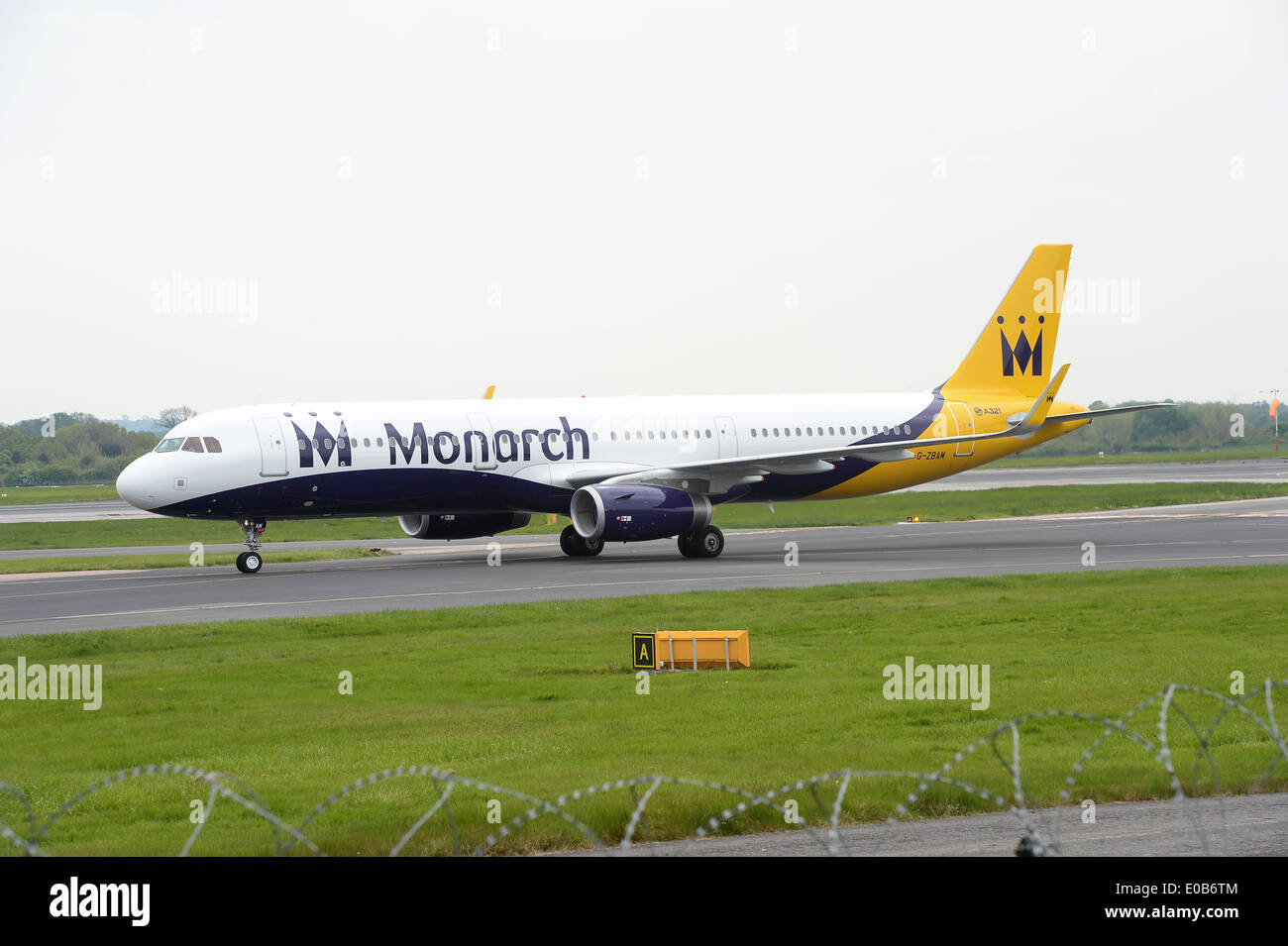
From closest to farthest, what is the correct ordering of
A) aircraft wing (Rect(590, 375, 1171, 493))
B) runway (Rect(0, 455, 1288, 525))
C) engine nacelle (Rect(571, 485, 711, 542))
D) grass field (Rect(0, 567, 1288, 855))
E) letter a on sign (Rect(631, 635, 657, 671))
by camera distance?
grass field (Rect(0, 567, 1288, 855)) → letter a on sign (Rect(631, 635, 657, 671)) → engine nacelle (Rect(571, 485, 711, 542)) → aircraft wing (Rect(590, 375, 1171, 493)) → runway (Rect(0, 455, 1288, 525))

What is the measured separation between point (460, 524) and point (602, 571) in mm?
7554

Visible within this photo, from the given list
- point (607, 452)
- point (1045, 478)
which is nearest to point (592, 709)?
point (607, 452)

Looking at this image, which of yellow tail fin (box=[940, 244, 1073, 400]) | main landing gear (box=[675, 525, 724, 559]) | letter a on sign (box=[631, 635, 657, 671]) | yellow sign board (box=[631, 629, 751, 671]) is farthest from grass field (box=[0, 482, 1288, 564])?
letter a on sign (box=[631, 635, 657, 671])

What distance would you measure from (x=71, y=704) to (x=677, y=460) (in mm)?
26761

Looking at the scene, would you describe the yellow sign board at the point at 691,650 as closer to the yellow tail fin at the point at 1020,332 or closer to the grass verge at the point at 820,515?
the grass verge at the point at 820,515

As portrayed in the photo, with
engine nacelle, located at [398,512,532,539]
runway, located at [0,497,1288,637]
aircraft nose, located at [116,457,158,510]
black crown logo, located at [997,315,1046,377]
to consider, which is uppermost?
black crown logo, located at [997,315,1046,377]

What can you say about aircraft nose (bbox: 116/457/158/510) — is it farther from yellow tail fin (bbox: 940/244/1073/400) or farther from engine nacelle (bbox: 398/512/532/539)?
yellow tail fin (bbox: 940/244/1073/400)

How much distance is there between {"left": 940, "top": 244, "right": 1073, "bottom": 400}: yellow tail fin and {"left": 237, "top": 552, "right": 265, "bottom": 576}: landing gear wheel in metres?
23.8

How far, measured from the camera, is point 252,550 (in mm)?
40188

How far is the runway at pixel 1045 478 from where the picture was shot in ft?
250

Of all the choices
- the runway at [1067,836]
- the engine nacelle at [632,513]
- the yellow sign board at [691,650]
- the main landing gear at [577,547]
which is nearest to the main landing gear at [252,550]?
the engine nacelle at [632,513]

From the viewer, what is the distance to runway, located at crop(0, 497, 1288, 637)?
3130 centimetres

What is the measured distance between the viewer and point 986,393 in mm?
49781
